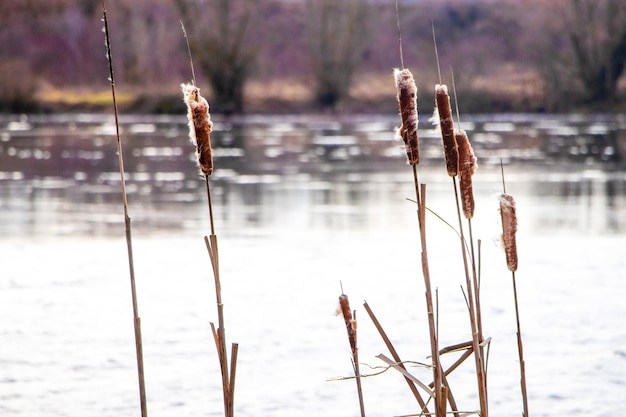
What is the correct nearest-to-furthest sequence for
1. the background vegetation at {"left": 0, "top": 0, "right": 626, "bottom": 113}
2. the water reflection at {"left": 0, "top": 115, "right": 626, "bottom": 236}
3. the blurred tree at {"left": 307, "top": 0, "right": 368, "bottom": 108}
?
the water reflection at {"left": 0, "top": 115, "right": 626, "bottom": 236} < the background vegetation at {"left": 0, "top": 0, "right": 626, "bottom": 113} < the blurred tree at {"left": 307, "top": 0, "right": 368, "bottom": 108}

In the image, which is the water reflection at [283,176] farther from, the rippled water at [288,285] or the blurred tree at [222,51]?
the blurred tree at [222,51]

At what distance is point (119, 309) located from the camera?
589 centimetres

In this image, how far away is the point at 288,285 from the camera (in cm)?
639

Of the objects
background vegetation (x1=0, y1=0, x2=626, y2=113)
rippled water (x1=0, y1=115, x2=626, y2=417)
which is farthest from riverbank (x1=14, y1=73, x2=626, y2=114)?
rippled water (x1=0, y1=115, x2=626, y2=417)

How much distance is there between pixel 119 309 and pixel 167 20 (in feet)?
135

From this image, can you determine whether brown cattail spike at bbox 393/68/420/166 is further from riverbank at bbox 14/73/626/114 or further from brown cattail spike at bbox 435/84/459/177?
riverbank at bbox 14/73/626/114

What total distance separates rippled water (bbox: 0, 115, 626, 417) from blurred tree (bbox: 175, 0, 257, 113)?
15.5 metres

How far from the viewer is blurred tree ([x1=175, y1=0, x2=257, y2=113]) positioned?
1164 inches

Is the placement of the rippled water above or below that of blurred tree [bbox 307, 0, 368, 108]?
below

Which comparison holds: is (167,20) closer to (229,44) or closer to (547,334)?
(229,44)

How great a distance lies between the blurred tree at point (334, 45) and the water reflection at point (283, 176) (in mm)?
6956

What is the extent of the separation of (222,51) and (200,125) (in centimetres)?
2826

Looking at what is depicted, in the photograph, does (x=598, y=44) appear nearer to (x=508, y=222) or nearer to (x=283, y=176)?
(x=283, y=176)

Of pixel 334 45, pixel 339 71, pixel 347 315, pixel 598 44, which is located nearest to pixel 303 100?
pixel 339 71
